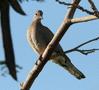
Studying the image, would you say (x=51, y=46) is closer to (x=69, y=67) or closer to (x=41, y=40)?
(x=69, y=67)

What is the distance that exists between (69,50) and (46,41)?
5.78 metres

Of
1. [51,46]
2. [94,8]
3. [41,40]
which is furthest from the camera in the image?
[41,40]

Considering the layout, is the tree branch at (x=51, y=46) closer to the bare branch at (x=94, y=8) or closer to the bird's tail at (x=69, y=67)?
the bare branch at (x=94, y=8)

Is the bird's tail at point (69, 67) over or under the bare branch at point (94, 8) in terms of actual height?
under

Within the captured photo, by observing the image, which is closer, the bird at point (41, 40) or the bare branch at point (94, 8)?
the bare branch at point (94, 8)

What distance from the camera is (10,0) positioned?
69 cm

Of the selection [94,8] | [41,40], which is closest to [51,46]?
[94,8]

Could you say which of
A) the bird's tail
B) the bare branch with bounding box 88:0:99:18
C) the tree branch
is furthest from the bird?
the bare branch with bounding box 88:0:99:18

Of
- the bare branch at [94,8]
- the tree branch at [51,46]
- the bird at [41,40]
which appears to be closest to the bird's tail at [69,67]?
the bird at [41,40]

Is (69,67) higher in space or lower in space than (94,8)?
lower

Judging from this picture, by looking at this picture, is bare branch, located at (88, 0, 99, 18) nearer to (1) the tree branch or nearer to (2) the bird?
(1) the tree branch

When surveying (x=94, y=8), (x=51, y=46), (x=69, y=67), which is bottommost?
(x=69, y=67)

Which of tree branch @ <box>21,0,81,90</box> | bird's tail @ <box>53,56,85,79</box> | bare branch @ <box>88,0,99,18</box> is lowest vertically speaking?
bird's tail @ <box>53,56,85,79</box>

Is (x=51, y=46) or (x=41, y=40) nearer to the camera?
(x=51, y=46)
